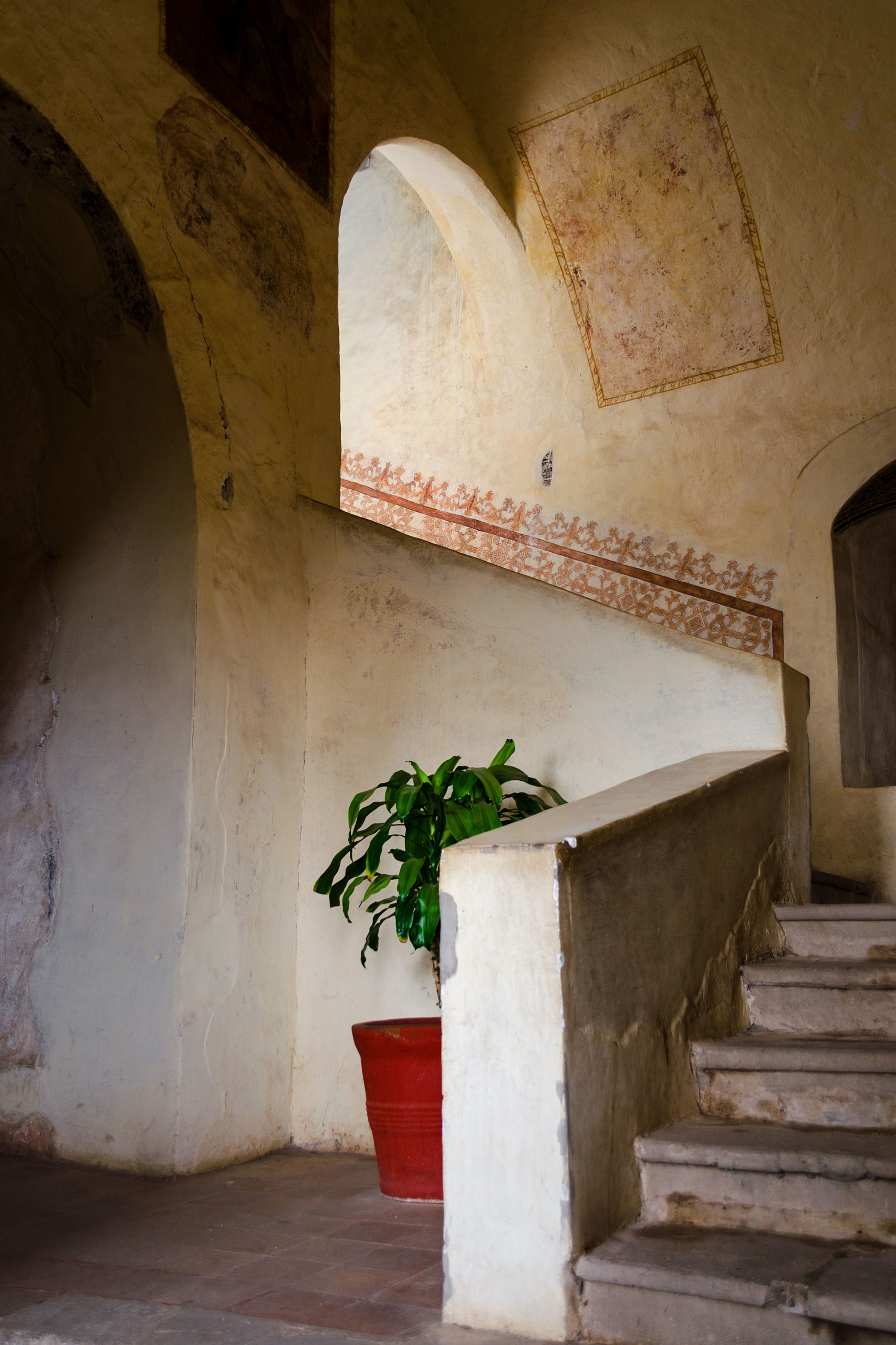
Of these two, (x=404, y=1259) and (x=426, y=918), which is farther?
(x=426, y=918)

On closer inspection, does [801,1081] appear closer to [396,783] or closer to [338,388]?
[396,783]

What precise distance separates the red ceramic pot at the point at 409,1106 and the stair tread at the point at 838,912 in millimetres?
1267

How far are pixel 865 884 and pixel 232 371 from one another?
4.07m

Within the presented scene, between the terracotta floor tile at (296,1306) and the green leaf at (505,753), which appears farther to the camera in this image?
the green leaf at (505,753)

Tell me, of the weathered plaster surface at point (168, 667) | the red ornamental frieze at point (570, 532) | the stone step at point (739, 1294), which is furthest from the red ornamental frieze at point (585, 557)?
the stone step at point (739, 1294)

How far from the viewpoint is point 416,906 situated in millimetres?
3393

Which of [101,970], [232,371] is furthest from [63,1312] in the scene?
[232,371]

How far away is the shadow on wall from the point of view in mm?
3904

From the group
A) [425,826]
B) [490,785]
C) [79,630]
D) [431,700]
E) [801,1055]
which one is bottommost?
[801,1055]

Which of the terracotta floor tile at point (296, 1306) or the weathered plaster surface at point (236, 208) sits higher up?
the weathered plaster surface at point (236, 208)

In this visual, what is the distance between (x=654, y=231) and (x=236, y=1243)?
622cm

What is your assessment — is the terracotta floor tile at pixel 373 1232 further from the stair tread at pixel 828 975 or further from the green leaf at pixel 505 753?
the green leaf at pixel 505 753

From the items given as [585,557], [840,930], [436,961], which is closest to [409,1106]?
[436,961]

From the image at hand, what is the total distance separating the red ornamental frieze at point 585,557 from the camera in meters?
6.56
